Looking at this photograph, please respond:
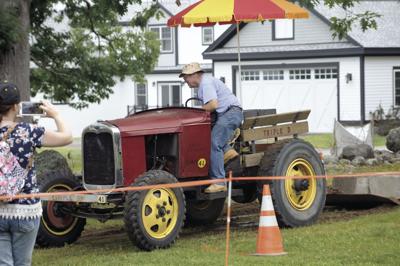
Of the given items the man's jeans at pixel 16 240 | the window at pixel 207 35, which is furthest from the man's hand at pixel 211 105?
the window at pixel 207 35

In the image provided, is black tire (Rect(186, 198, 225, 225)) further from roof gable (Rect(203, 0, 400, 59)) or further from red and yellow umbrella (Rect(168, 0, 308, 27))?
roof gable (Rect(203, 0, 400, 59))

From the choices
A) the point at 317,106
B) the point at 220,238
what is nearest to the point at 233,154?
the point at 220,238

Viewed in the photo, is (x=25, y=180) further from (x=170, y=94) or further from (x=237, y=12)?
(x=170, y=94)

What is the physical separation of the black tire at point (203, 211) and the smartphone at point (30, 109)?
5.50m

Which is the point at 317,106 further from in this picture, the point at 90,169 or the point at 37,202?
the point at 37,202

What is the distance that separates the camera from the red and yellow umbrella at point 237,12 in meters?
12.8

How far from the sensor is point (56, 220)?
1059cm

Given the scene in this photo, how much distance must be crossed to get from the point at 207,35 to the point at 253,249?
3700 centimetres

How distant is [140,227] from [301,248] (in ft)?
5.57

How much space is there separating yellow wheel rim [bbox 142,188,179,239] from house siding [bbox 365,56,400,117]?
1144 inches

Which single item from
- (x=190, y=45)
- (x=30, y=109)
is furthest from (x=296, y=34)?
(x=30, y=109)

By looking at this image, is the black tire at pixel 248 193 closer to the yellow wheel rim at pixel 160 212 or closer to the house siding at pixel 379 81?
the yellow wheel rim at pixel 160 212

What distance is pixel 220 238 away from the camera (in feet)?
35.2

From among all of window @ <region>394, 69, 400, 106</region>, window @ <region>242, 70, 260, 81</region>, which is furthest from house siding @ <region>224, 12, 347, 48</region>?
window @ <region>394, 69, 400, 106</region>
